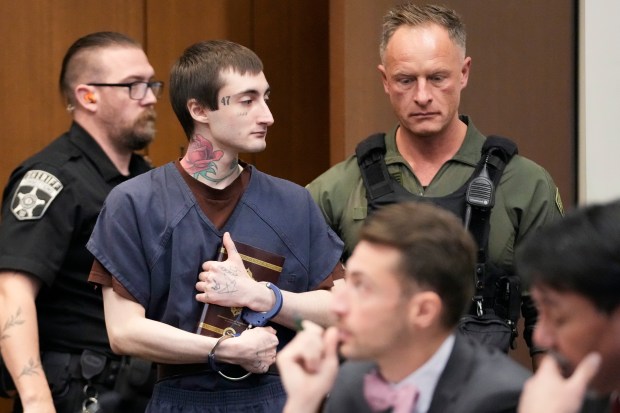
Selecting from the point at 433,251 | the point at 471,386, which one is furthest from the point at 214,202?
the point at 471,386

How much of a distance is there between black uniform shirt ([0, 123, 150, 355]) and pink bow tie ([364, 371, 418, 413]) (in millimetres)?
1593

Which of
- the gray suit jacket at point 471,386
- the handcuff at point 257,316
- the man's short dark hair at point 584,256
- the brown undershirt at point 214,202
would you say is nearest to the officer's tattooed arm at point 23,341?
the brown undershirt at point 214,202

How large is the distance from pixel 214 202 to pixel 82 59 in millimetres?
1319

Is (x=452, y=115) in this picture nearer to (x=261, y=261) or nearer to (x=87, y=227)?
(x=261, y=261)

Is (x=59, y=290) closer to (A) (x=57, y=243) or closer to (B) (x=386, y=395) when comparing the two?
(A) (x=57, y=243)

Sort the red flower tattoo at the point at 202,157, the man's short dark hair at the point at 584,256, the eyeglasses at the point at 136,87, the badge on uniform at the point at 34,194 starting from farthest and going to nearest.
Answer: the eyeglasses at the point at 136,87
the badge on uniform at the point at 34,194
the red flower tattoo at the point at 202,157
the man's short dark hair at the point at 584,256

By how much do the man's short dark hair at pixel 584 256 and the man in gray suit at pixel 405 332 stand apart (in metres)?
0.19

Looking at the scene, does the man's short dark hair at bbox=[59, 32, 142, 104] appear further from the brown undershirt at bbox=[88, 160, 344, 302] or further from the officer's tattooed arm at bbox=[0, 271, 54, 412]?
the brown undershirt at bbox=[88, 160, 344, 302]

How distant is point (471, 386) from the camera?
76.6 inches

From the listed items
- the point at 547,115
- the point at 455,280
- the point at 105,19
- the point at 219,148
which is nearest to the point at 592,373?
the point at 455,280

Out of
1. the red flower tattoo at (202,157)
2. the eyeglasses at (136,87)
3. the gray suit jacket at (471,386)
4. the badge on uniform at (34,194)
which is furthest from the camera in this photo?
the eyeglasses at (136,87)

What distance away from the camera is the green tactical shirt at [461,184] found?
3.16 metres

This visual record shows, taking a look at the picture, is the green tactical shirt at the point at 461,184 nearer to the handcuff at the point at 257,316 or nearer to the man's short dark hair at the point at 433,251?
the handcuff at the point at 257,316

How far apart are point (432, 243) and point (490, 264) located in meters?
1.17
